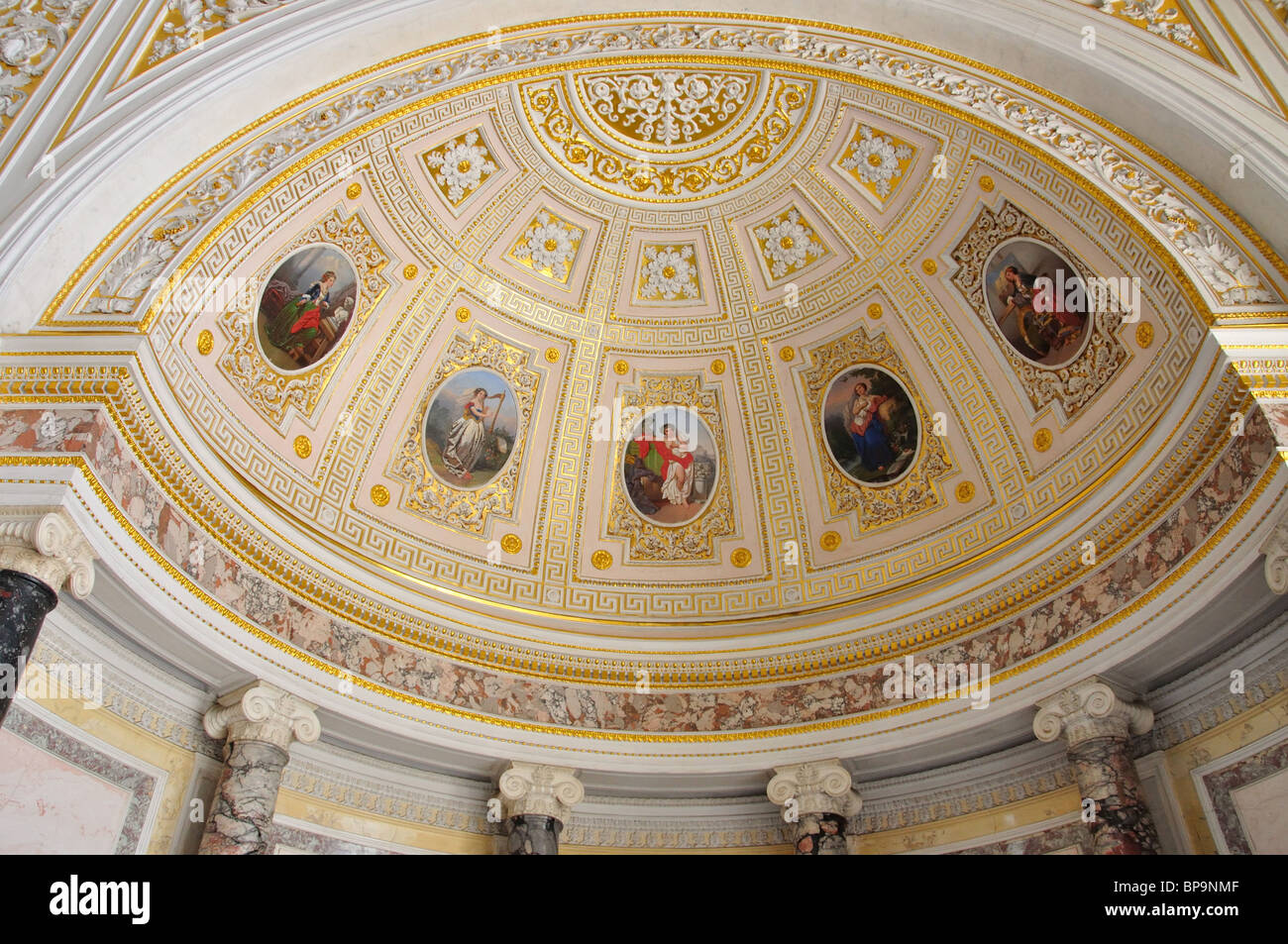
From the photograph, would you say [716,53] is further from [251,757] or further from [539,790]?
[251,757]

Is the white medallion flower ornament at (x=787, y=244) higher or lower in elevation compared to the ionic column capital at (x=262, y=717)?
higher

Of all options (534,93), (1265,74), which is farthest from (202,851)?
(1265,74)

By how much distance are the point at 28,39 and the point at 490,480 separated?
23.6ft

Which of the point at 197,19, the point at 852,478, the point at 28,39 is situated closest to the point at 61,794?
the point at 28,39

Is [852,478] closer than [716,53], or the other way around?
[716,53]

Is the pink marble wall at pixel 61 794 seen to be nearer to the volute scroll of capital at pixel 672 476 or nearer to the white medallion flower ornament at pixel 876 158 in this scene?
the volute scroll of capital at pixel 672 476

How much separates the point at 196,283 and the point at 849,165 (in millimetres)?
7850

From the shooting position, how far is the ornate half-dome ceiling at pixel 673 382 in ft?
30.5

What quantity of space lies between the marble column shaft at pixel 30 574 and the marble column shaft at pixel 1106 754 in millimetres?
9062

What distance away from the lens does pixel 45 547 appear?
7.40 meters

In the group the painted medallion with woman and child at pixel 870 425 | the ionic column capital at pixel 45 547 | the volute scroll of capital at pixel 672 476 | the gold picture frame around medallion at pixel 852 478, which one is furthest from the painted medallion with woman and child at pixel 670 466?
the ionic column capital at pixel 45 547

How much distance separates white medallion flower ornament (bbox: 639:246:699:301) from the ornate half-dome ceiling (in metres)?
0.06

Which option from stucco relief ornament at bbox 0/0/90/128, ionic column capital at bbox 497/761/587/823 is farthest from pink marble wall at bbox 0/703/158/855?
stucco relief ornament at bbox 0/0/90/128
